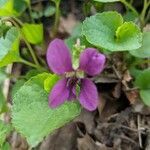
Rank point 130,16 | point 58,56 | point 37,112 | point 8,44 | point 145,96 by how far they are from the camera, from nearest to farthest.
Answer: point 58,56
point 37,112
point 8,44
point 145,96
point 130,16

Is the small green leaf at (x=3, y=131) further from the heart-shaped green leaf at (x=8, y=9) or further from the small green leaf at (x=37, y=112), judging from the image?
the heart-shaped green leaf at (x=8, y=9)

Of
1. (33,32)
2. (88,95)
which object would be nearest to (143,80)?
(88,95)

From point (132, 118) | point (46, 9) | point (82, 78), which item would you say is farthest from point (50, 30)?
point (82, 78)

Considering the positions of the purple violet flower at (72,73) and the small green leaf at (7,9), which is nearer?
the purple violet flower at (72,73)

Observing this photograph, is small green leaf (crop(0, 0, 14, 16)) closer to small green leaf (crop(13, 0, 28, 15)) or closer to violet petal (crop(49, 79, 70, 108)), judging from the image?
small green leaf (crop(13, 0, 28, 15))

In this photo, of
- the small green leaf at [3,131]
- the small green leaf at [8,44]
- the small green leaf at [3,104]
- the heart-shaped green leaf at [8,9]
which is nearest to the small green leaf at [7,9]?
the heart-shaped green leaf at [8,9]

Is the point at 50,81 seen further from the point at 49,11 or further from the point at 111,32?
the point at 49,11
